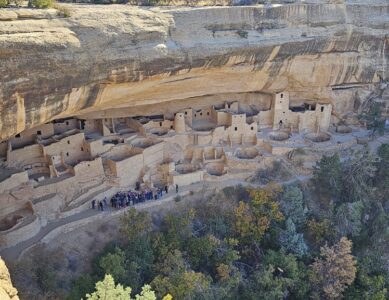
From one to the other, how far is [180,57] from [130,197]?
4.54 metres

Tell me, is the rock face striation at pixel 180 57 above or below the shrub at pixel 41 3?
below

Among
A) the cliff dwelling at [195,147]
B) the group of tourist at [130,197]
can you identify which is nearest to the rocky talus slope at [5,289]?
the cliff dwelling at [195,147]

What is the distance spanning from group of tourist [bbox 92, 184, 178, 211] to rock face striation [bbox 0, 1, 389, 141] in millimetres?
2802

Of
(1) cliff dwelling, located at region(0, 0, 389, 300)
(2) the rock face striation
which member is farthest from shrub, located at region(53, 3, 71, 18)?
(2) the rock face striation

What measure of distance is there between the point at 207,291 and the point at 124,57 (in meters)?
6.42

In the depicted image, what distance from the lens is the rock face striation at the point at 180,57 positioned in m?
10.5

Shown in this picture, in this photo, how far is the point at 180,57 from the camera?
42.8 feet

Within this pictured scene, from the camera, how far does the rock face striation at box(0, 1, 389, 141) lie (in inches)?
415

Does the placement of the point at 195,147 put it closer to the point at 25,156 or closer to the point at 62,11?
the point at 25,156

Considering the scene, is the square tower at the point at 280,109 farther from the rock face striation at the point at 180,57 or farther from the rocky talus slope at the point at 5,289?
the rocky talus slope at the point at 5,289

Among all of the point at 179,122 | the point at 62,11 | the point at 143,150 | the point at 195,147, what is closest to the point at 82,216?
the point at 143,150

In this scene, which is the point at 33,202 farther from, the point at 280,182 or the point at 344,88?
the point at 344,88

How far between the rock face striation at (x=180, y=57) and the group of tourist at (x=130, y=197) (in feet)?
9.19

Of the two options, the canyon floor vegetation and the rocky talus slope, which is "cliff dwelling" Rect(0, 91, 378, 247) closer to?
the canyon floor vegetation
